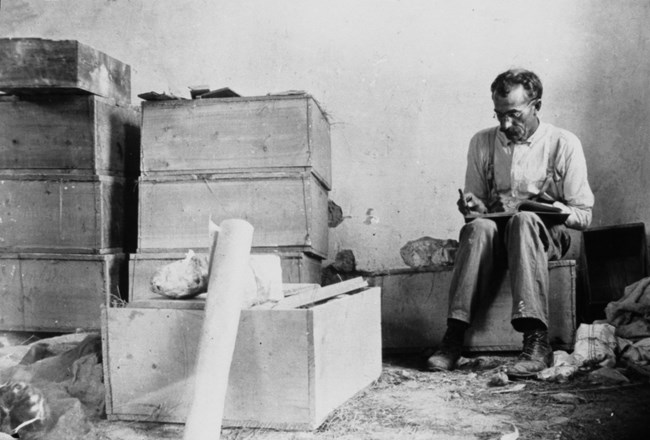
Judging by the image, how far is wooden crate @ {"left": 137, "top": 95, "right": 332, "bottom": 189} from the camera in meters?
3.68

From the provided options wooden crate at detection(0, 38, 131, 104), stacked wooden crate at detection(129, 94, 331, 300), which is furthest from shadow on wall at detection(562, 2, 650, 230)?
wooden crate at detection(0, 38, 131, 104)

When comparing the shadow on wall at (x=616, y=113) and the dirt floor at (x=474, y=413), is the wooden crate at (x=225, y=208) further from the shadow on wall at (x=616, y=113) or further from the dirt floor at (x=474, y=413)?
the shadow on wall at (x=616, y=113)

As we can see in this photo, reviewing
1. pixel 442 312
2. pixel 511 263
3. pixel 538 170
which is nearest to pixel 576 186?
pixel 538 170

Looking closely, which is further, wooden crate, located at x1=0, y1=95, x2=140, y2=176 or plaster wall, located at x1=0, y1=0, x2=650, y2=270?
plaster wall, located at x1=0, y1=0, x2=650, y2=270

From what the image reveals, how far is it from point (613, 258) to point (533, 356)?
186cm

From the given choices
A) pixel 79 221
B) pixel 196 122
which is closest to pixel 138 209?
pixel 79 221

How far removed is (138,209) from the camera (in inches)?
150

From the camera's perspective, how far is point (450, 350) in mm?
3389

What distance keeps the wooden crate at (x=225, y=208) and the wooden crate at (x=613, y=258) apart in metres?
1.87

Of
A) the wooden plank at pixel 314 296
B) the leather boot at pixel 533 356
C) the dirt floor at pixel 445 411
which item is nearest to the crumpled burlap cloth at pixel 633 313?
the dirt floor at pixel 445 411

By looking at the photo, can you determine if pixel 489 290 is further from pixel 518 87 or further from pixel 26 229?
pixel 26 229

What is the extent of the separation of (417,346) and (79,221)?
1.99m

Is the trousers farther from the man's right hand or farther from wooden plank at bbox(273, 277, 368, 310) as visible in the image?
wooden plank at bbox(273, 277, 368, 310)

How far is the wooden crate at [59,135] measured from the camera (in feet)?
12.5
